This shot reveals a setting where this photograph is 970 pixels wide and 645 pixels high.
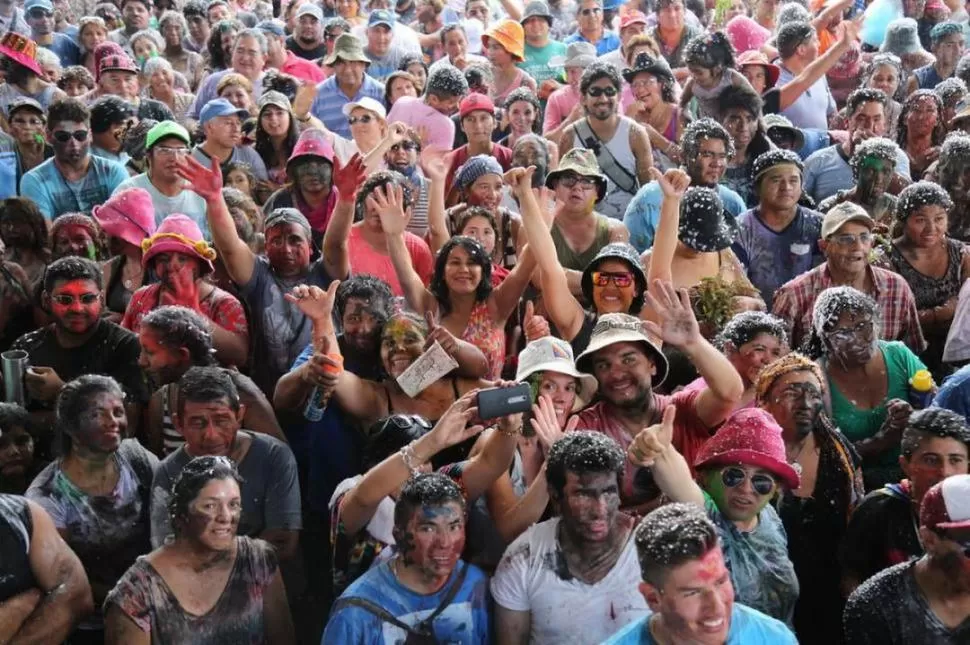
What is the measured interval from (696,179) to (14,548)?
4018 mm

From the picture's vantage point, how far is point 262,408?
4797 mm

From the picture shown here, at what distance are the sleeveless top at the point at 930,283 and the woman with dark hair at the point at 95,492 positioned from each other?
3.60 meters

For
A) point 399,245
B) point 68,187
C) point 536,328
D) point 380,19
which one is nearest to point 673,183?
point 536,328

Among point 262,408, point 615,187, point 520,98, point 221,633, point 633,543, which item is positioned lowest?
point 221,633

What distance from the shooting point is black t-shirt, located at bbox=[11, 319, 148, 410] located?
5117 mm

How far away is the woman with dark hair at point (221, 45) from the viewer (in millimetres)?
9852

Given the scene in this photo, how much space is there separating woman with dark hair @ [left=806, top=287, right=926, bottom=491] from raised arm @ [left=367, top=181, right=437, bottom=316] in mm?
1657

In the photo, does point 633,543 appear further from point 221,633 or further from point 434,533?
point 221,633

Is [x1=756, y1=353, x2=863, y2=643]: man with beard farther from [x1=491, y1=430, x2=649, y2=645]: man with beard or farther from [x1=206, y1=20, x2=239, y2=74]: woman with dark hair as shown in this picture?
[x1=206, y1=20, x2=239, y2=74]: woman with dark hair

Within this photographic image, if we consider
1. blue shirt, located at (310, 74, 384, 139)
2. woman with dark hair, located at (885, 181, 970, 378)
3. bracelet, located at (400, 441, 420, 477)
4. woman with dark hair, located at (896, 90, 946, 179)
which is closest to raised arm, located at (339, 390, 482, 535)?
bracelet, located at (400, 441, 420, 477)

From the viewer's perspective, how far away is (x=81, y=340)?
17.0 ft

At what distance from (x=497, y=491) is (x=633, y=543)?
0.59m

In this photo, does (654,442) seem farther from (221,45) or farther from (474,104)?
(221,45)

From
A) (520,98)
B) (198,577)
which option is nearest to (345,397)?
(198,577)
